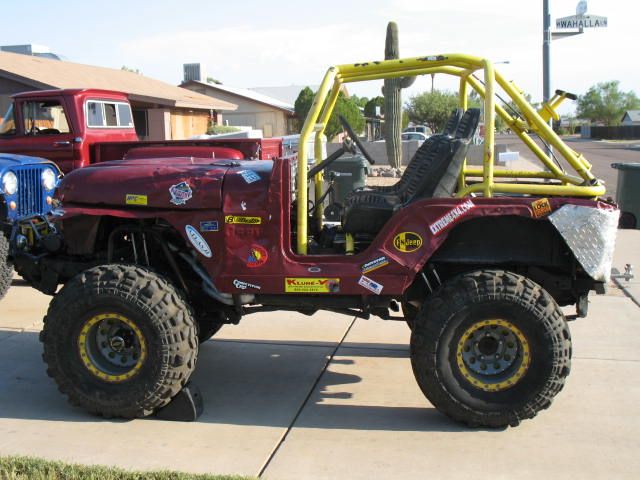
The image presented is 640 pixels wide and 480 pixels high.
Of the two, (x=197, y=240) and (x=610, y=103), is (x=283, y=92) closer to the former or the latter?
(x=197, y=240)

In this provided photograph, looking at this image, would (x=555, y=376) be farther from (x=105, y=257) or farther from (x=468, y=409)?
(x=105, y=257)

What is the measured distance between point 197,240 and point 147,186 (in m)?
0.45

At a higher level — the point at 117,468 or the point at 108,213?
the point at 108,213

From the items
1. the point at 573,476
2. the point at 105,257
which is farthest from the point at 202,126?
the point at 573,476

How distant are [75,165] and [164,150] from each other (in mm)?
1764

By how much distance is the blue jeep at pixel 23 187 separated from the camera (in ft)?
25.1

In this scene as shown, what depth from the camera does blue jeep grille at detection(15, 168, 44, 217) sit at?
7.98m

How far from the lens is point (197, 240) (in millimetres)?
4211

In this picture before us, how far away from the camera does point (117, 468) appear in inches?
141

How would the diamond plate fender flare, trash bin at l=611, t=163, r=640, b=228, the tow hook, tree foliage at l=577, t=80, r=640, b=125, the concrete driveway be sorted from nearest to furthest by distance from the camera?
the concrete driveway, the diamond plate fender flare, the tow hook, trash bin at l=611, t=163, r=640, b=228, tree foliage at l=577, t=80, r=640, b=125

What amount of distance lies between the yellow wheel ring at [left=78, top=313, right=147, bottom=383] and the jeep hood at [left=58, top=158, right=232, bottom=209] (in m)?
0.69

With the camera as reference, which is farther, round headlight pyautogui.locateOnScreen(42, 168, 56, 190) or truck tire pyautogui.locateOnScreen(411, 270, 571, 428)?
round headlight pyautogui.locateOnScreen(42, 168, 56, 190)

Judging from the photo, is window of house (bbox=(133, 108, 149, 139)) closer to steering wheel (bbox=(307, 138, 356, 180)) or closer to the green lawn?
steering wheel (bbox=(307, 138, 356, 180))

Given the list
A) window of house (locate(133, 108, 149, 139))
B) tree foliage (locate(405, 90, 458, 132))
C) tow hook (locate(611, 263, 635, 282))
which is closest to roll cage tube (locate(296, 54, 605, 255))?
tow hook (locate(611, 263, 635, 282))
